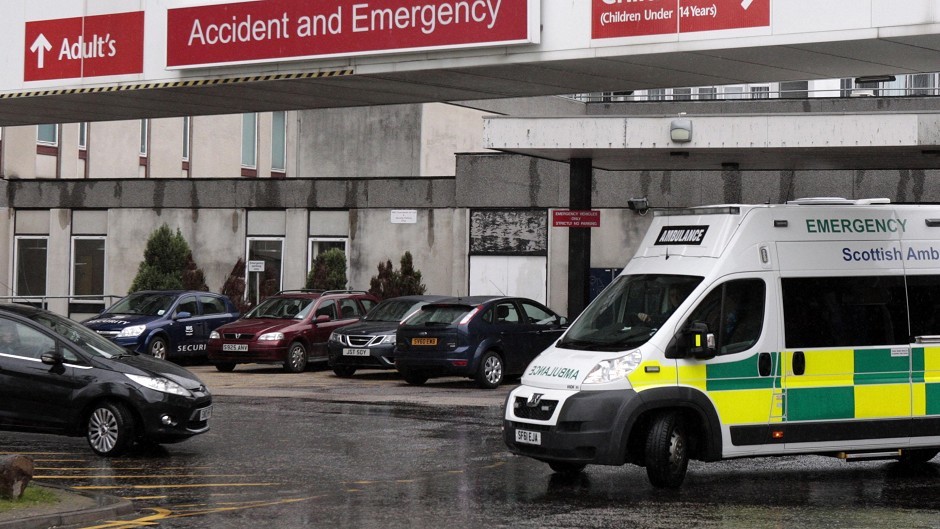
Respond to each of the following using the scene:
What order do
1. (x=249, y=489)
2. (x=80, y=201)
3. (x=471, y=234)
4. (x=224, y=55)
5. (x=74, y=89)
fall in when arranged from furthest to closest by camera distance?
(x=80, y=201)
(x=471, y=234)
(x=74, y=89)
(x=224, y=55)
(x=249, y=489)

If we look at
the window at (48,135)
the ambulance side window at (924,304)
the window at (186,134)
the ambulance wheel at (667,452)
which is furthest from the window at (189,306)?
the window at (186,134)

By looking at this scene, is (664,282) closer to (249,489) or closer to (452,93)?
(249,489)

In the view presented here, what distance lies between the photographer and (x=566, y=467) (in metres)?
12.9

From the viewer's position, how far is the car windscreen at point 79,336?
14.5 metres

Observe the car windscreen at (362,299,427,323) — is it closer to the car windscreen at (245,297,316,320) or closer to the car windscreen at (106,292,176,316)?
the car windscreen at (245,297,316,320)

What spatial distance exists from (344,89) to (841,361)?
829 centimetres

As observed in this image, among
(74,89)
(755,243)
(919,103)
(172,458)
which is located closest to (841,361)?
(755,243)

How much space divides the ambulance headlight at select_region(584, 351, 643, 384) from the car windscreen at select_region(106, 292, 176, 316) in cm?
1712

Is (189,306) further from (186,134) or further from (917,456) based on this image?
(186,134)

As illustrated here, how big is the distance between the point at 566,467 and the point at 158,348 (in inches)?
619

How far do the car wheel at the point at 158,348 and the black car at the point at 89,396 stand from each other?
12.4m

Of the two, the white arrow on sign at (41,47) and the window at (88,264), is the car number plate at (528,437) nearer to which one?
the white arrow on sign at (41,47)

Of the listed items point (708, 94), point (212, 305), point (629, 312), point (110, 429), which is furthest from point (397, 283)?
point (629, 312)

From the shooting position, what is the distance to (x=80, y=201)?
37219 mm
